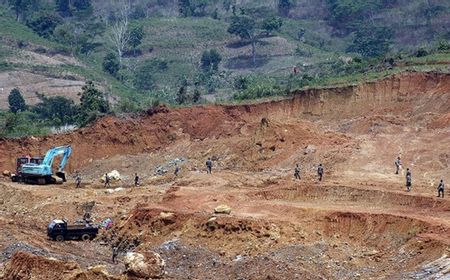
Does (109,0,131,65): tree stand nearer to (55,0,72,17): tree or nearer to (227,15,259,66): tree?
(55,0,72,17): tree

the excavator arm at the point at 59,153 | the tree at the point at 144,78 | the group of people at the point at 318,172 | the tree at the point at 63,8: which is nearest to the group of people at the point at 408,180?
the group of people at the point at 318,172

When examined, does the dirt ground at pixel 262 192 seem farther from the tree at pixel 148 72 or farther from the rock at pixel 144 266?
the tree at pixel 148 72

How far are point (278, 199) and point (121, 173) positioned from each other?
13501 mm

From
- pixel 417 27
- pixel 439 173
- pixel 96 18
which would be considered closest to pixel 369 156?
pixel 439 173

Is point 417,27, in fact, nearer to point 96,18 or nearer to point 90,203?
point 96,18

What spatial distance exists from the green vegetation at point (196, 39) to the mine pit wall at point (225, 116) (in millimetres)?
22690

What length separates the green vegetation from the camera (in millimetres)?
99312

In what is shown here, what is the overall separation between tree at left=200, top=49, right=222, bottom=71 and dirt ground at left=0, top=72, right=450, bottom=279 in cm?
4333

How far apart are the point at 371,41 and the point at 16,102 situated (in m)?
40.2

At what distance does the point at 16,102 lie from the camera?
88.4 meters

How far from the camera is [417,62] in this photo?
64250 mm

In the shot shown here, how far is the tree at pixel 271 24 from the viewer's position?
109819 mm

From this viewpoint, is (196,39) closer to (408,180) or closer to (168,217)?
(408,180)

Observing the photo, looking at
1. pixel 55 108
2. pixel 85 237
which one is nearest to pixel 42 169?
pixel 85 237
